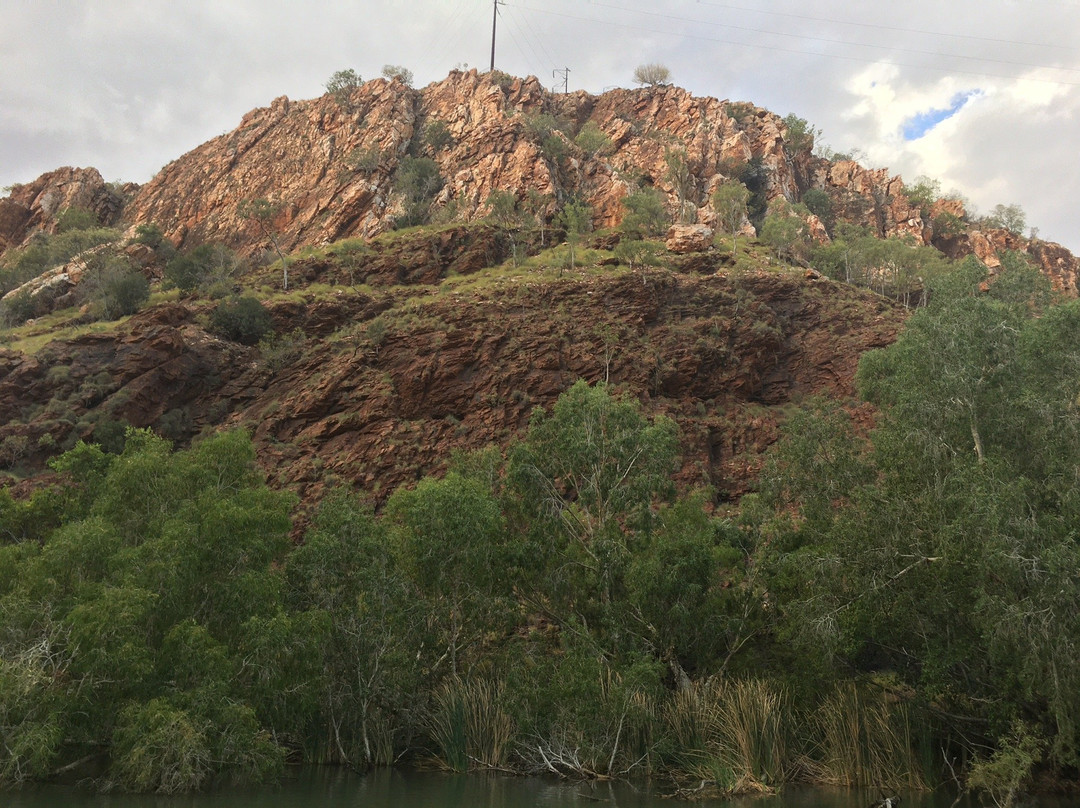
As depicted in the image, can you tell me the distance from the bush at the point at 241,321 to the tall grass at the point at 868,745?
147 ft

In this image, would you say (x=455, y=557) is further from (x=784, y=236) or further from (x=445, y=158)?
(x=445, y=158)

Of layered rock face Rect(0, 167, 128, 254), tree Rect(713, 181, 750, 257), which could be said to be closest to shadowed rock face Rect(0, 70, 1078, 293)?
layered rock face Rect(0, 167, 128, 254)

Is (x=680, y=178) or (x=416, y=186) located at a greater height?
(x=680, y=178)

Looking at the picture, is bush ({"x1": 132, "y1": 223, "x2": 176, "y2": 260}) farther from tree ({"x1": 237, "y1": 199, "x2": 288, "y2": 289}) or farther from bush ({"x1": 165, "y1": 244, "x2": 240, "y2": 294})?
tree ({"x1": 237, "y1": 199, "x2": 288, "y2": 289})

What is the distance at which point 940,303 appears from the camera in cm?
2416

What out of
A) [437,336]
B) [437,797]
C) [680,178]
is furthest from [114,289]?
[437,797]

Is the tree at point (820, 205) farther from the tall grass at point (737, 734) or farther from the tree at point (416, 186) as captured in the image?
the tall grass at point (737, 734)

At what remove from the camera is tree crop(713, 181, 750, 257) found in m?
75.5

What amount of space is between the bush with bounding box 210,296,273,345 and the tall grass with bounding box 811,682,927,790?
147 feet

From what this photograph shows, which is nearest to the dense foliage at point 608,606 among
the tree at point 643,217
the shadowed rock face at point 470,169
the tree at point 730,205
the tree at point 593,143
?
the tree at point 643,217

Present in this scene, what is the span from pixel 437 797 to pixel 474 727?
404 centimetres

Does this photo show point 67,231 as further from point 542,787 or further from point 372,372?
point 542,787

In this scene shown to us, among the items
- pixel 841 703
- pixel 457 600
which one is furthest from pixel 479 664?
pixel 841 703

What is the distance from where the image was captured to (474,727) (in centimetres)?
2281
